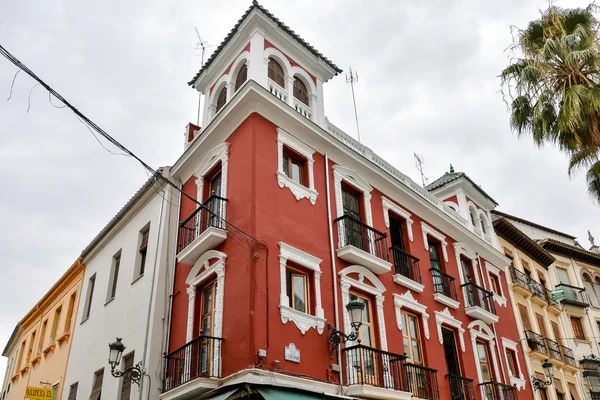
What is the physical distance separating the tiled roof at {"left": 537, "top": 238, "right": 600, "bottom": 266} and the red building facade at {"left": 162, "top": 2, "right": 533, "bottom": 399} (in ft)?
39.9

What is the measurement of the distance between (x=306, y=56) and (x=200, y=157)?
4231mm

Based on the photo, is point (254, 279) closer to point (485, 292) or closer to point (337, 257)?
point (337, 257)

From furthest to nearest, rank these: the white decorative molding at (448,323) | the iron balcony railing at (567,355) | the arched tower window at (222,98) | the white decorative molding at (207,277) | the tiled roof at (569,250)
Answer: the tiled roof at (569,250), the iron balcony railing at (567,355), the arched tower window at (222,98), the white decorative molding at (448,323), the white decorative molding at (207,277)

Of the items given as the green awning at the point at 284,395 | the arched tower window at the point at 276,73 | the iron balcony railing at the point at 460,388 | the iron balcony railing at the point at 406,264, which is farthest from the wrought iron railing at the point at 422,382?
the arched tower window at the point at 276,73

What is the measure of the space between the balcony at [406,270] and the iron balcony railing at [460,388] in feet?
8.09

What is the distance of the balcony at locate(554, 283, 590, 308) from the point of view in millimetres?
26234

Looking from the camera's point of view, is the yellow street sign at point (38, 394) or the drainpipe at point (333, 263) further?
the yellow street sign at point (38, 394)

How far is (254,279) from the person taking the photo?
10.2 m

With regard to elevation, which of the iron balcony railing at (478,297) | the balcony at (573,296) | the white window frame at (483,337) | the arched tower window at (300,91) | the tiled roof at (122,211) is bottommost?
the white window frame at (483,337)

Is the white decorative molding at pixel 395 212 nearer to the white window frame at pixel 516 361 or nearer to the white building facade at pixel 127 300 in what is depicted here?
the white window frame at pixel 516 361

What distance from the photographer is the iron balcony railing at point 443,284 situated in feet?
51.9

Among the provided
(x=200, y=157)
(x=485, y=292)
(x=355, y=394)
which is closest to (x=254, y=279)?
(x=355, y=394)

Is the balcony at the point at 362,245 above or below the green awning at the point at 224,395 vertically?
above

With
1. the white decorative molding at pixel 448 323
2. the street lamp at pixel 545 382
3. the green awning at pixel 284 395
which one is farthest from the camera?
the street lamp at pixel 545 382
